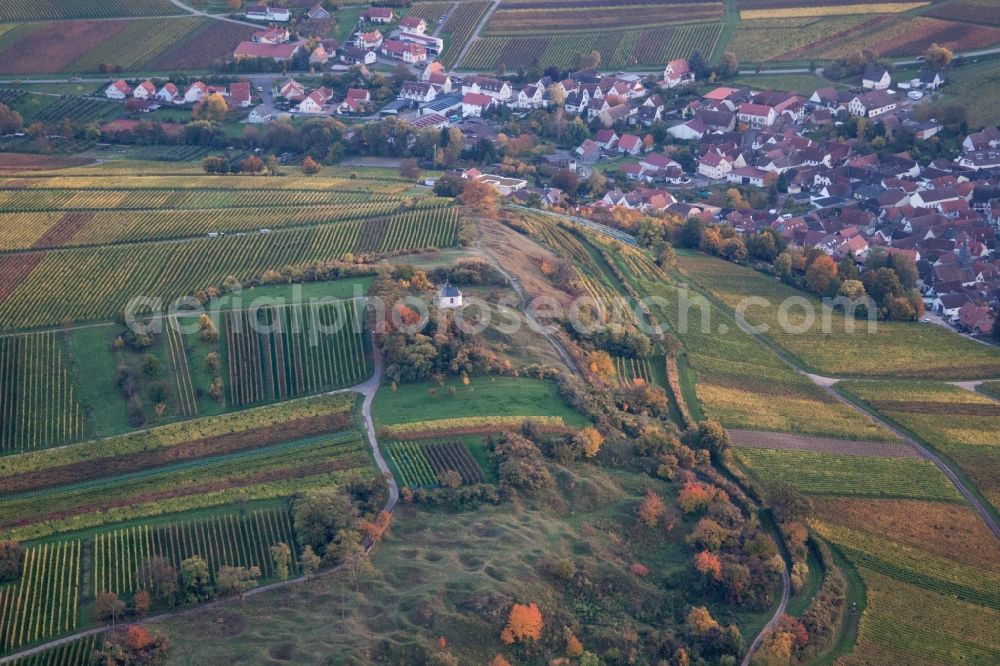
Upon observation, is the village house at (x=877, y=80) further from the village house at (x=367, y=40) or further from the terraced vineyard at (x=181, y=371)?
the terraced vineyard at (x=181, y=371)

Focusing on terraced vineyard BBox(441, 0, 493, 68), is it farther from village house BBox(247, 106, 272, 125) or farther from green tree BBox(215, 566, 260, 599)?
green tree BBox(215, 566, 260, 599)

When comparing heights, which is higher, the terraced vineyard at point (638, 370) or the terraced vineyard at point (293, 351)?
the terraced vineyard at point (638, 370)

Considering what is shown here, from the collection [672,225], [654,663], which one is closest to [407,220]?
[672,225]

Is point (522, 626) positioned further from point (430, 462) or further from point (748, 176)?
point (748, 176)

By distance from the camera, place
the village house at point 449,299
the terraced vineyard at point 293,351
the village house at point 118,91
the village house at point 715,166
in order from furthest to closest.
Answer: the village house at point 118,91 → the village house at point 715,166 → the village house at point 449,299 → the terraced vineyard at point 293,351

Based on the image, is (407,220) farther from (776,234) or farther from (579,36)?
(579,36)

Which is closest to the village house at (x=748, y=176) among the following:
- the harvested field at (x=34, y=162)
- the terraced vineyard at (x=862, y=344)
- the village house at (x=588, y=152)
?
the village house at (x=588, y=152)

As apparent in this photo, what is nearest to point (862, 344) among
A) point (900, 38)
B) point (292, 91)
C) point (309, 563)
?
point (309, 563)
